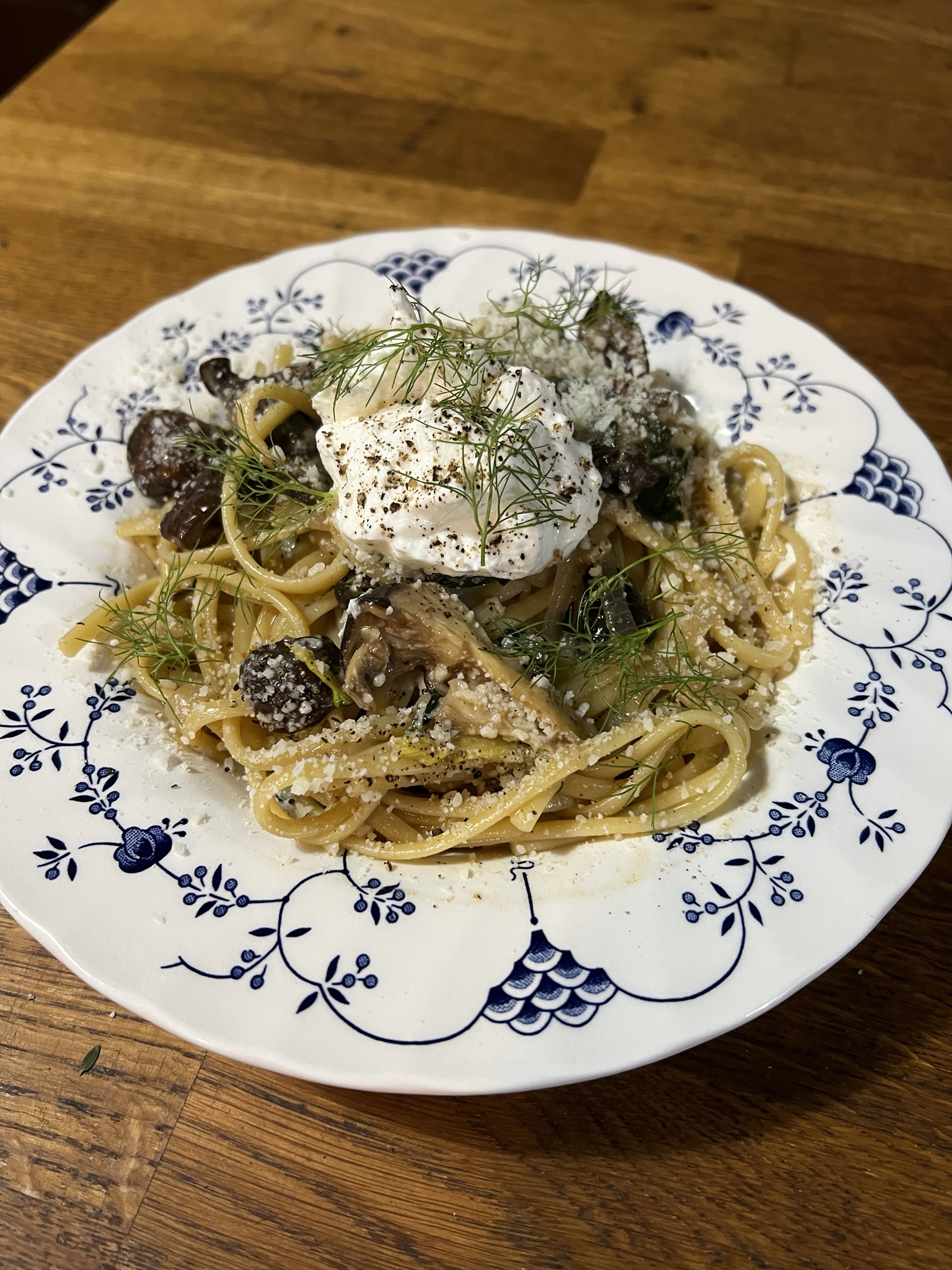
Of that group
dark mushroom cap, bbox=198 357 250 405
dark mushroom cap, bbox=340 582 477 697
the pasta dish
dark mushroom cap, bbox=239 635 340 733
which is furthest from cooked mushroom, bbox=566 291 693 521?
dark mushroom cap, bbox=198 357 250 405

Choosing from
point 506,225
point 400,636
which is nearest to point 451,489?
point 400,636

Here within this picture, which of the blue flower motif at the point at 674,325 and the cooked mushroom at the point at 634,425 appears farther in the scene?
the blue flower motif at the point at 674,325

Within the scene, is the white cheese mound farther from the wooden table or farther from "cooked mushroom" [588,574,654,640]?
the wooden table

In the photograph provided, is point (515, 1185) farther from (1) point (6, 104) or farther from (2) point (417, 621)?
(1) point (6, 104)

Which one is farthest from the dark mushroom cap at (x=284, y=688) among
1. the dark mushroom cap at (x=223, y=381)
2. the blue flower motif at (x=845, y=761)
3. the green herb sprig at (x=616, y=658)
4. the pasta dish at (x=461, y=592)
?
the blue flower motif at (x=845, y=761)

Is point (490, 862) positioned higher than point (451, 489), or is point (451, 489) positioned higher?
point (451, 489)

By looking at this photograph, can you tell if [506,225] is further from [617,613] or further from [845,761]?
[845,761]

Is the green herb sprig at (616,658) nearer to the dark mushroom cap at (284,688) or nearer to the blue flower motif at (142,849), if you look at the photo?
the dark mushroom cap at (284,688)
